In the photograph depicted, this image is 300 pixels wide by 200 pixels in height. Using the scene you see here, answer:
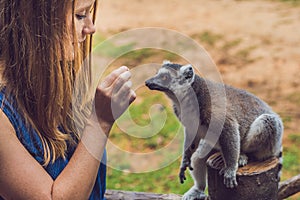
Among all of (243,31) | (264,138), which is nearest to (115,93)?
(264,138)

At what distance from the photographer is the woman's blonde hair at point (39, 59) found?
6.33 ft

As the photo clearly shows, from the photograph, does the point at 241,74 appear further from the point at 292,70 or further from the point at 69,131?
the point at 69,131

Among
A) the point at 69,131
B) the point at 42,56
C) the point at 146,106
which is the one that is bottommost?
the point at 146,106

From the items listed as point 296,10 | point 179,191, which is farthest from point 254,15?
point 179,191

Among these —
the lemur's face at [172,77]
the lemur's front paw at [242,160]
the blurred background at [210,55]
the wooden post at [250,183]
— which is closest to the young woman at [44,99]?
the lemur's face at [172,77]

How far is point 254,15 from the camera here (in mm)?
9117

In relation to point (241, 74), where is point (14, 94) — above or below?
above

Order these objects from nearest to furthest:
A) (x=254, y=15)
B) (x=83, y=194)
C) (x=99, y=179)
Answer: (x=83, y=194) → (x=99, y=179) → (x=254, y=15)

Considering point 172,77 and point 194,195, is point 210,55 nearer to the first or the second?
point 194,195

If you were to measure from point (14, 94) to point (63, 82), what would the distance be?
0.53ft

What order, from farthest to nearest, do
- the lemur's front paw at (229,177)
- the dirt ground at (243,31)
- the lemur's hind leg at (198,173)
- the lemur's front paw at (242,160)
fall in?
the dirt ground at (243,31)
the lemur's hind leg at (198,173)
the lemur's front paw at (242,160)
the lemur's front paw at (229,177)

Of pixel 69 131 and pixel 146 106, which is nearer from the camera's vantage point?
pixel 69 131

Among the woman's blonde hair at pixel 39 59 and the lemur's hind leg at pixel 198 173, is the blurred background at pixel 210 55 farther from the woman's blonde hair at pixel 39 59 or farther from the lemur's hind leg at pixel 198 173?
the woman's blonde hair at pixel 39 59

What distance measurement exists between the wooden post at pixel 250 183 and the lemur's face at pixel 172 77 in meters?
0.37
